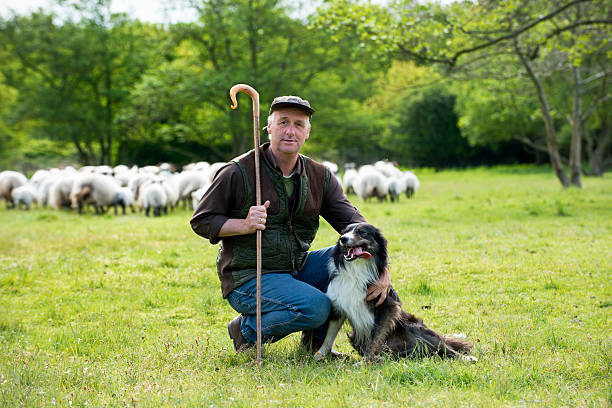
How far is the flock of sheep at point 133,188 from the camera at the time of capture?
1875 cm

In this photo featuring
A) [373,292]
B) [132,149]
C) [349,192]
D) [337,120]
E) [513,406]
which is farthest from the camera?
[132,149]

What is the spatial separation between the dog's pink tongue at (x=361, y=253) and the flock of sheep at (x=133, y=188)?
12.4 metres

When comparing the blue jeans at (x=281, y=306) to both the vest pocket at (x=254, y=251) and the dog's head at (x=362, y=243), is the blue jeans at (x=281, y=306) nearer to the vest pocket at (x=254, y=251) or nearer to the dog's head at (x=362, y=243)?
the vest pocket at (x=254, y=251)

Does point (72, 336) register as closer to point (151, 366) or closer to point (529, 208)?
point (151, 366)

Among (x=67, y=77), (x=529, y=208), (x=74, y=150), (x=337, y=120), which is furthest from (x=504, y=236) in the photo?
(x=74, y=150)

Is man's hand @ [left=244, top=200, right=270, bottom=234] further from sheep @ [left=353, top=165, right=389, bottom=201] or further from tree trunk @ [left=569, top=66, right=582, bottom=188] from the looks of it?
tree trunk @ [left=569, top=66, right=582, bottom=188]

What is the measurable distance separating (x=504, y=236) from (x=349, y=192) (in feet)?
52.0

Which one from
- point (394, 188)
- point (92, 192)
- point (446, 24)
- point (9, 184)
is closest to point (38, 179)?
point (9, 184)

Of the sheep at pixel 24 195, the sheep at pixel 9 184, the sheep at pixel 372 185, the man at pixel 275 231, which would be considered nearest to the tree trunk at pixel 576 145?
the sheep at pixel 372 185

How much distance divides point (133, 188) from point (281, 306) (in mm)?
18542

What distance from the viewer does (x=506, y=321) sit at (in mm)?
5562

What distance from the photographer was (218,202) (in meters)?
4.57

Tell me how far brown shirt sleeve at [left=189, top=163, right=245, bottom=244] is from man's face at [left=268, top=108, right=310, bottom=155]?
40 centimetres

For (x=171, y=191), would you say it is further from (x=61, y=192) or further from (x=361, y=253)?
(x=361, y=253)
